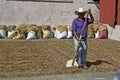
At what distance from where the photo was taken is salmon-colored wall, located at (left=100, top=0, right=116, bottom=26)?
15.4 metres

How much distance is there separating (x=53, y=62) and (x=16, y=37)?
255 inches

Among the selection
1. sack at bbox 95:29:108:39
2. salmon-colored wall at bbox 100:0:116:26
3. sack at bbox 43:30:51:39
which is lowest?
sack at bbox 95:29:108:39

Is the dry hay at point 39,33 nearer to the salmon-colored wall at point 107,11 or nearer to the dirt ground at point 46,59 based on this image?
the dirt ground at point 46,59

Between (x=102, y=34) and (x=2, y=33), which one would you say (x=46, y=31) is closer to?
(x=2, y=33)

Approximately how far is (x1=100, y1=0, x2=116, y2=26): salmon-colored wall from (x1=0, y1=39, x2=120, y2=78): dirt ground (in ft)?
9.15

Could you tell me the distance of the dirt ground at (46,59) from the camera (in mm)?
8195

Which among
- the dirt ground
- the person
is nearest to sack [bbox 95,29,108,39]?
the dirt ground

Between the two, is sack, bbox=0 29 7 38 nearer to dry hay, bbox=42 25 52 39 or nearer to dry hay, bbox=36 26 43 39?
dry hay, bbox=36 26 43 39

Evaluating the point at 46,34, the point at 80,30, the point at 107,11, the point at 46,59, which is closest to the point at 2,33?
the point at 46,34

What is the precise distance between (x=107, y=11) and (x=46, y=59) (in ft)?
24.0

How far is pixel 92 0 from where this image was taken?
59.5 feet

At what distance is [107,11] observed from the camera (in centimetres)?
1609

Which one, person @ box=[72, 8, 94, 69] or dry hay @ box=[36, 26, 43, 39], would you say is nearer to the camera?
person @ box=[72, 8, 94, 69]

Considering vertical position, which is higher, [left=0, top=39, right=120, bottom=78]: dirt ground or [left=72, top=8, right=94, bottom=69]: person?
[left=72, top=8, right=94, bottom=69]: person
